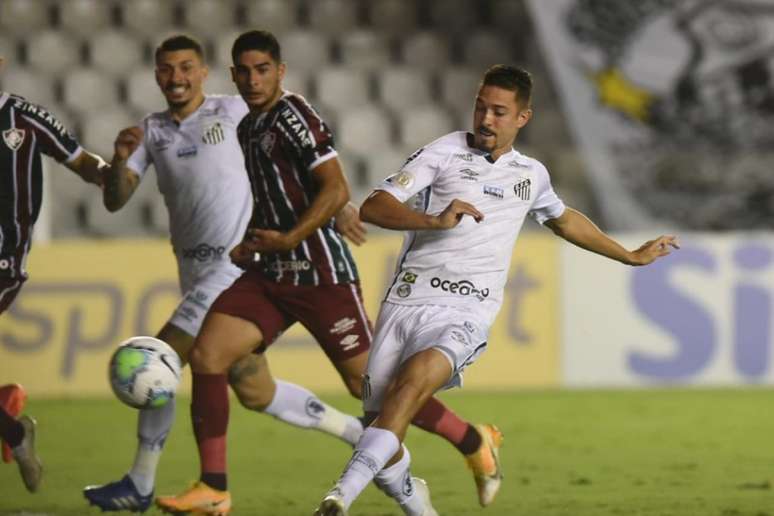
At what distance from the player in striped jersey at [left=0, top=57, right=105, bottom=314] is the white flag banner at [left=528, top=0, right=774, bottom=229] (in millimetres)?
7638

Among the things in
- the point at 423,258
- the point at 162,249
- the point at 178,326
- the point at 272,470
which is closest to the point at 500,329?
the point at 162,249

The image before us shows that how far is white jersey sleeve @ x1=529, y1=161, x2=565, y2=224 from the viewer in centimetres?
589

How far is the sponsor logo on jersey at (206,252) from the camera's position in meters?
6.94

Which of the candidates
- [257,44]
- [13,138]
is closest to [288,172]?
[257,44]

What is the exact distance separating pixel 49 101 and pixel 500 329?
17.9ft

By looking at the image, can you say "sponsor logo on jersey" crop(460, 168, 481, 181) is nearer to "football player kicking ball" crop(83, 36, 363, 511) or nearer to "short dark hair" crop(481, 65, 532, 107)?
"short dark hair" crop(481, 65, 532, 107)

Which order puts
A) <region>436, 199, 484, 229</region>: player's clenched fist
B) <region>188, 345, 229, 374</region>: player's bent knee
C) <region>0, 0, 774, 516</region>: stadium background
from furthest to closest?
1. <region>0, 0, 774, 516</region>: stadium background
2. <region>188, 345, 229, 374</region>: player's bent knee
3. <region>436, 199, 484, 229</region>: player's clenched fist

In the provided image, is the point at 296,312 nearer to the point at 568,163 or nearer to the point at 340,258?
the point at 340,258

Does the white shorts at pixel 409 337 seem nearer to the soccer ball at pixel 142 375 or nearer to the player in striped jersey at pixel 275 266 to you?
the player in striped jersey at pixel 275 266

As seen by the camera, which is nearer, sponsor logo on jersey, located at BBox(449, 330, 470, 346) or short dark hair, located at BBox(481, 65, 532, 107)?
sponsor logo on jersey, located at BBox(449, 330, 470, 346)

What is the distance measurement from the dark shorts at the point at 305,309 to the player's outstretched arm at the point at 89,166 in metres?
0.95

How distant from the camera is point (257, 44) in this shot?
612cm

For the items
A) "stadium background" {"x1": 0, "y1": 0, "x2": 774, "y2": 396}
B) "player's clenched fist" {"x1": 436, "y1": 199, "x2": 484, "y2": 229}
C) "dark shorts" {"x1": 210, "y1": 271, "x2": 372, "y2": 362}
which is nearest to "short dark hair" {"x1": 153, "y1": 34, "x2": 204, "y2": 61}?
"dark shorts" {"x1": 210, "y1": 271, "x2": 372, "y2": 362}

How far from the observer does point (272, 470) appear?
25.7ft
